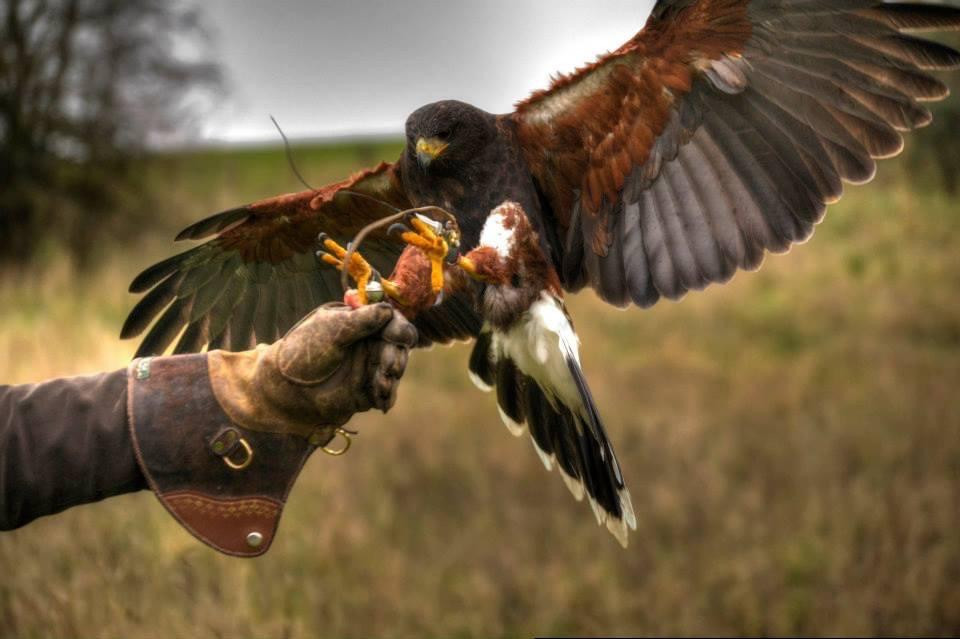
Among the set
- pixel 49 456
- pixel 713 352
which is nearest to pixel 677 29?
pixel 49 456

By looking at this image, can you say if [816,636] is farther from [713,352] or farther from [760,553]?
[713,352]

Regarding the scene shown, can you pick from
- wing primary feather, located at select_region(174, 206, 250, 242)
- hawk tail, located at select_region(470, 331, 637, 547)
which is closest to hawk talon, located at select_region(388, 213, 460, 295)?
hawk tail, located at select_region(470, 331, 637, 547)

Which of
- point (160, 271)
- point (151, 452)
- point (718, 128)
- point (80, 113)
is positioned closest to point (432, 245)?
point (151, 452)

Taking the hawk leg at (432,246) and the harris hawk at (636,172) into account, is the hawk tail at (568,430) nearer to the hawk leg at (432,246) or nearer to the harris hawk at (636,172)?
the harris hawk at (636,172)

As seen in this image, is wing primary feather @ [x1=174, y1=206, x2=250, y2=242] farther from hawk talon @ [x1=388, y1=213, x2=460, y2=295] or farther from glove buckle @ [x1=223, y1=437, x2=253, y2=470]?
glove buckle @ [x1=223, y1=437, x2=253, y2=470]

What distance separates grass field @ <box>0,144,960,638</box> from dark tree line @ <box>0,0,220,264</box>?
293 cm

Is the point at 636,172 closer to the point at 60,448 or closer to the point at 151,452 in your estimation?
the point at 151,452

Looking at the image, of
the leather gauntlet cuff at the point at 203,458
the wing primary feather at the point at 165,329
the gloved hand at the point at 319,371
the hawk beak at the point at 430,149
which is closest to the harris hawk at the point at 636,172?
the hawk beak at the point at 430,149

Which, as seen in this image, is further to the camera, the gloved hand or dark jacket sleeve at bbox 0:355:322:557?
the gloved hand

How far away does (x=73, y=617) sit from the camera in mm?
3258

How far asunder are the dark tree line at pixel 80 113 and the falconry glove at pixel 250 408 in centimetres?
1164

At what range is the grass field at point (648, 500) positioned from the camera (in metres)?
4.19

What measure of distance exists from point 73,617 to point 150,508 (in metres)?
2.00

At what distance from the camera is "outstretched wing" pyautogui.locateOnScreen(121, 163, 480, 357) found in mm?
3922
